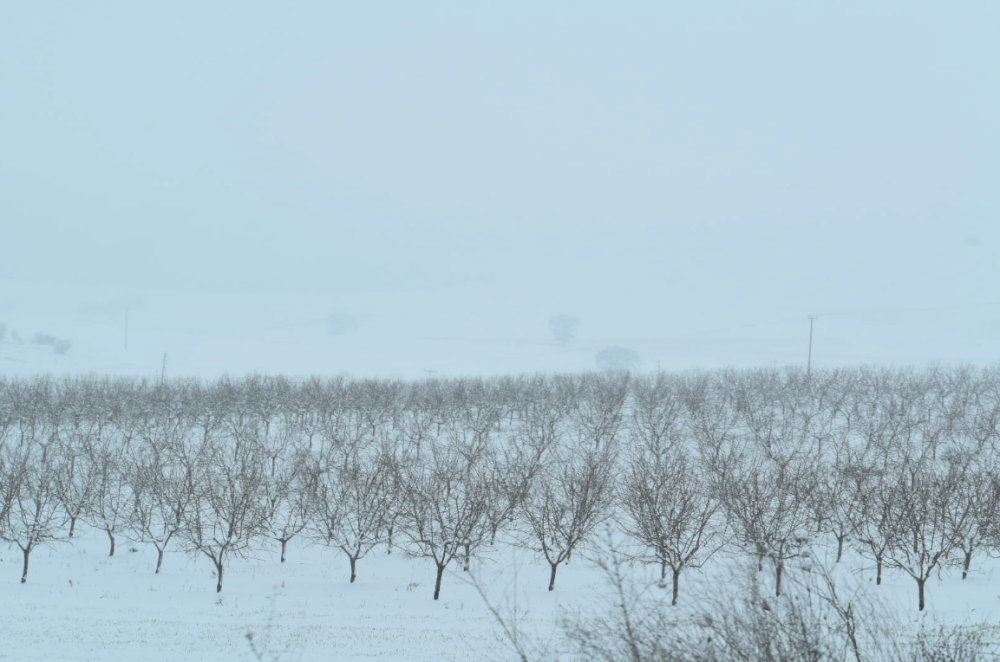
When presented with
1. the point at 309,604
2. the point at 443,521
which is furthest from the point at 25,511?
the point at 443,521

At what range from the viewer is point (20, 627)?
19.2m

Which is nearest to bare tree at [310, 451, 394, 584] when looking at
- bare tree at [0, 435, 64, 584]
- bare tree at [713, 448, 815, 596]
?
bare tree at [0, 435, 64, 584]

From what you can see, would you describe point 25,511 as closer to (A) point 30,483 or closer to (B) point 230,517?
(A) point 30,483

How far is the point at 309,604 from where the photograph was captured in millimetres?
24172

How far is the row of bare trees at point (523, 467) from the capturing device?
26.3m

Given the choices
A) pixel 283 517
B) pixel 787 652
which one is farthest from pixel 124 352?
pixel 787 652

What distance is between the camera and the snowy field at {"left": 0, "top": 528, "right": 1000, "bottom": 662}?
17391mm

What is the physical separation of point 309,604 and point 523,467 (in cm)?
1269

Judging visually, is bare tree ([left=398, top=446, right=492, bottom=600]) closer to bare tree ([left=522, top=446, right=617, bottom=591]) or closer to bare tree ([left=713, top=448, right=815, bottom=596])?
bare tree ([left=522, top=446, right=617, bottom=591])

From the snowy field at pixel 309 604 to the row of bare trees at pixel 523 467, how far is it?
1074 millimetres

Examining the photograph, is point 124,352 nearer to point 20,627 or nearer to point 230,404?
point 230,404

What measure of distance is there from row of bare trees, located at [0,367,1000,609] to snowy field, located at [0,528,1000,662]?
1.07m

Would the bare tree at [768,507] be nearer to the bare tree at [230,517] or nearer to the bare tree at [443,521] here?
the bare tree at [443,521]

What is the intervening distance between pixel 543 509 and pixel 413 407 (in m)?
33.4
